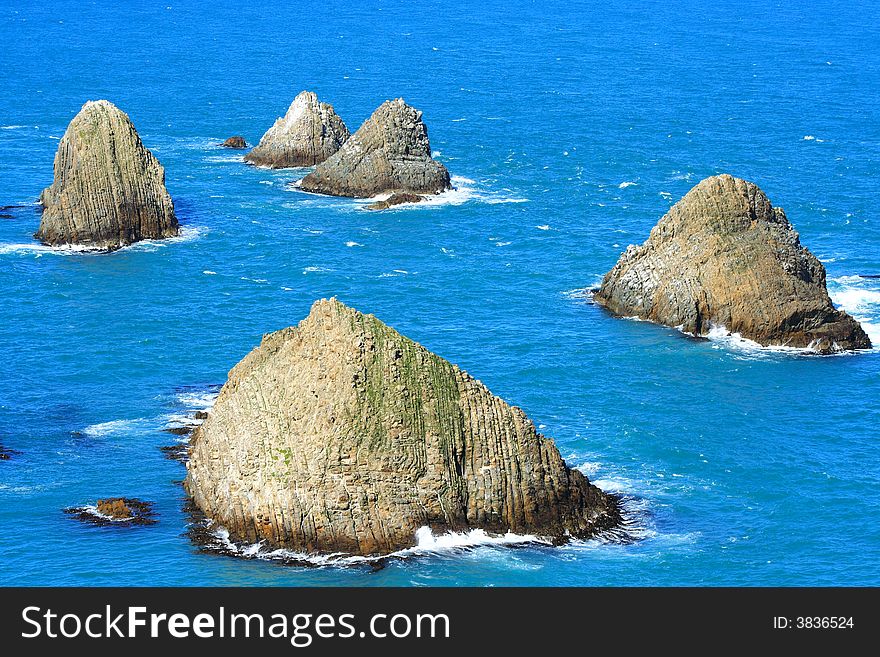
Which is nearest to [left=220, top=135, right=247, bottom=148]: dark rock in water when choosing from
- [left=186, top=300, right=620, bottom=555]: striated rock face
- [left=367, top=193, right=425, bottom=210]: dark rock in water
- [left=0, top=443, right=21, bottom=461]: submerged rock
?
[left=367, top=193, right=425, bottom=210]: dark rock in water

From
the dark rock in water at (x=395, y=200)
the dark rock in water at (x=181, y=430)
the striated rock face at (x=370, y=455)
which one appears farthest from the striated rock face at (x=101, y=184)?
the striated rock face at (x=370, y=455)

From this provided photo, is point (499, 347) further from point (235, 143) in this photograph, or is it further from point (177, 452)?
point (235, 143)

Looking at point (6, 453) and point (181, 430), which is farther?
point (181, 430)

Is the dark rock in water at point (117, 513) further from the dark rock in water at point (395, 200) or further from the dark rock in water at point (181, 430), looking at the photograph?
the dark rock in water at point (395, 200)

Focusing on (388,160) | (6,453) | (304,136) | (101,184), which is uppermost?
(304,136)

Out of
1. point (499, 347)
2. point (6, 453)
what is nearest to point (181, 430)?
point (6, 453)
